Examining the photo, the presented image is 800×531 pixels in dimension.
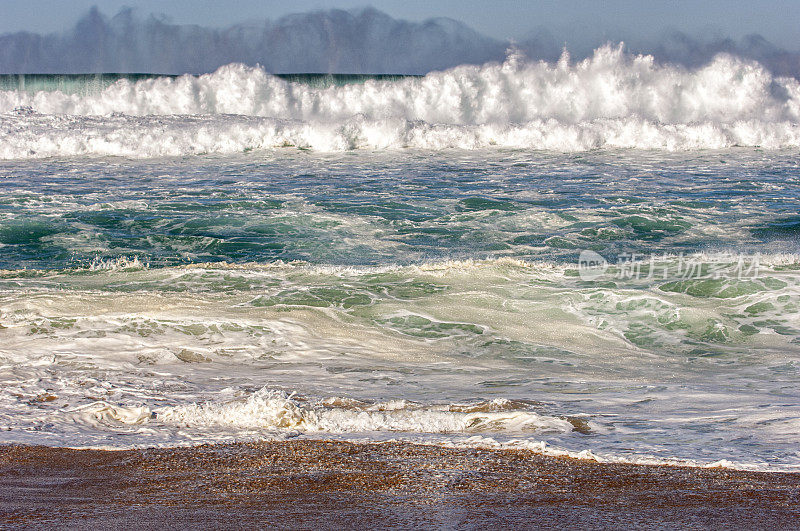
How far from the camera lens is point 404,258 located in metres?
8.01

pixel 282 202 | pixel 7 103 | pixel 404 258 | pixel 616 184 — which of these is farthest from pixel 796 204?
pixel 7 103

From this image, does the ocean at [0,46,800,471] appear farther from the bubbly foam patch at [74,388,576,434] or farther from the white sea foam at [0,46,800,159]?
the white sea foam at [0,46,800,159]

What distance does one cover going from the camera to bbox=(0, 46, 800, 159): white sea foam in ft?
70.3

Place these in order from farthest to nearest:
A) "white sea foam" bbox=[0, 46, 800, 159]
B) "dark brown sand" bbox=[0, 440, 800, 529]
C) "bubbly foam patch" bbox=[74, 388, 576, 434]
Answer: "white sea foam" bbox=[0, 46, 800, 159], "bubbly foam patch" bbox=[74, 388, 576, 434], "dark brown sand" bbox=[0, 440, 800, 529]

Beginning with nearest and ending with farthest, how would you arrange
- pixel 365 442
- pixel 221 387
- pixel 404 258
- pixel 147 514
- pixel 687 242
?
pixel 147 514
pixel 365 442
pixel 221 387
pixel 404 258
pixel 687 242

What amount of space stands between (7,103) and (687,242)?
2713cm

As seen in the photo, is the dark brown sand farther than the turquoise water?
No

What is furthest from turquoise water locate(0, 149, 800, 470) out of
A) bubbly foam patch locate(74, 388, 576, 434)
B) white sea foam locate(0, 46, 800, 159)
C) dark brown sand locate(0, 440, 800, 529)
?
white sea foam locate(0, 46, 800, 159)

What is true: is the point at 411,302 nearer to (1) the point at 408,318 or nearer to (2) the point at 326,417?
(1) the point at 408,318

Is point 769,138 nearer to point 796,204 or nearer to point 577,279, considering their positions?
point 796,204

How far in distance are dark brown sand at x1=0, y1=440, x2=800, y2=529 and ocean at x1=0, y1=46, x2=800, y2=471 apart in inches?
7.1

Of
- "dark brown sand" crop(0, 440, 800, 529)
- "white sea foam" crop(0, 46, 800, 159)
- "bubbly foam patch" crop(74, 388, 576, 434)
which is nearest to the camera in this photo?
"dark brown sand" crop(0, 440, 800, 529)

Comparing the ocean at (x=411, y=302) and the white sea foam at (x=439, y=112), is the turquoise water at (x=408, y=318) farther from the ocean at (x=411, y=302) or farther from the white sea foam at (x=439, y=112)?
the white sea foam at (x=439, y=112)

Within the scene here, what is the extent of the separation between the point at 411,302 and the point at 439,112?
20.6 meters
